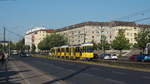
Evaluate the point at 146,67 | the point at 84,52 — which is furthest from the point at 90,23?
the point at 146,67

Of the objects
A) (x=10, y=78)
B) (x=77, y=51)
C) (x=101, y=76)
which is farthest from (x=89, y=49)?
(x=10, y=78)

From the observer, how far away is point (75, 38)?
14350 cm

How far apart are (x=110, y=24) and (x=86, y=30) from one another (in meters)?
18.0

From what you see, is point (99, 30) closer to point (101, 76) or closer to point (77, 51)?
point (77, 51)

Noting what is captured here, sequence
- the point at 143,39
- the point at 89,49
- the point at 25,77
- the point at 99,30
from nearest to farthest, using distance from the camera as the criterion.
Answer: the point at 25,77
the point at 89,49
the point at 143,39
the point at 99,30

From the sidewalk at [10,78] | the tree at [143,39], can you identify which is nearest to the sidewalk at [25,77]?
the sidewalk at [10,78]

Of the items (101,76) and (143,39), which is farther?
(143,39)

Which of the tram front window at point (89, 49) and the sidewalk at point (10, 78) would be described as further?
the tram front window at point (89, 49)

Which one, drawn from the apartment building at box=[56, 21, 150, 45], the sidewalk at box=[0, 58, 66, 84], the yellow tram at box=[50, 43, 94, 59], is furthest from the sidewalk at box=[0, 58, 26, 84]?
the apartment building at box=[56, 21, 150, 45]

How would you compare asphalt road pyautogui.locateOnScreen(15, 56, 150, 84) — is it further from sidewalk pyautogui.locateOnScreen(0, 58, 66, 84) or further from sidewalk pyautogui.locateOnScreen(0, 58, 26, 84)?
sidewalk pyautogui.locateOnScreen(0, 58, 26, 84)

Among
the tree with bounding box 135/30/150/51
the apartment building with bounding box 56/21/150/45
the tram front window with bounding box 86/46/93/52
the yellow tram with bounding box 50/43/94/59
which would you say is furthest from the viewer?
the apartment building with bounding box 56/21/150/45

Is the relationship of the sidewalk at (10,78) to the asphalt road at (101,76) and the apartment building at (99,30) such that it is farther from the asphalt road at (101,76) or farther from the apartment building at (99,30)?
the apartment building at (99,30)

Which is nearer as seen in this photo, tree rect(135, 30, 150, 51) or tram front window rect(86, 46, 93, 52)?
tram front window rect(86, 46, 93, 52)

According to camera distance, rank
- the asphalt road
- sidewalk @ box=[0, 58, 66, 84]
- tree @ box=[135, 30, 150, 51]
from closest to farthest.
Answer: the asphalt road < sidewalk @ box=[0, 58, 66, 84] < tree @ box=[135, 30, 150, 51]
